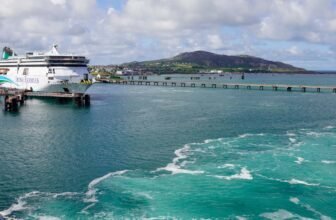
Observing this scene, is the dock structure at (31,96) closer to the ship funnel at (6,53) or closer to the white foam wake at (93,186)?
the ship funnel at (6,53)

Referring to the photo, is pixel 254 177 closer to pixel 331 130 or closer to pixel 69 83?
pixel 331 130

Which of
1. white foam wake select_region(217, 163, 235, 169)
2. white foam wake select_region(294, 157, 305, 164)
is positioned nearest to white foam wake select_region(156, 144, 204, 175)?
white foam wake select_region(217, 163, 235, 169)

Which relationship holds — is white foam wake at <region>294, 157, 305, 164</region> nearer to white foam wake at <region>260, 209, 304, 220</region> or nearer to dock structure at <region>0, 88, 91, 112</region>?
white foam wake at <region>260, 209, 304, 220</region>

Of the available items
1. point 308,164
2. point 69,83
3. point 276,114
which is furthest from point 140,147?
point 69,83

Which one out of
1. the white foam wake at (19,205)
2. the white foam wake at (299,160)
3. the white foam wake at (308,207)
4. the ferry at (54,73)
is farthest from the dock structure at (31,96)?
the white foam wake at (308,207)

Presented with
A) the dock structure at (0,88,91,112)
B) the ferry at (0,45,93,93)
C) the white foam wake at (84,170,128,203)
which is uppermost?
the ferry at (0,45,93,93)

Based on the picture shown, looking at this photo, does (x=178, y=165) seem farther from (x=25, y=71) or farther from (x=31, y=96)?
(x=25, y=71)
